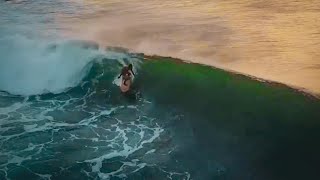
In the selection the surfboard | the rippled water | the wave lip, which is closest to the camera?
the surfboard

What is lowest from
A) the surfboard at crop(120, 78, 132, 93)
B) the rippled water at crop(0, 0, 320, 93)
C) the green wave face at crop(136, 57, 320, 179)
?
the green wave face at crop(136, 57, 320, 179)

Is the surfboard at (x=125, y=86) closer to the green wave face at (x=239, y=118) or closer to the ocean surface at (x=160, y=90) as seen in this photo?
the ocean surface at (x=160, y=90)

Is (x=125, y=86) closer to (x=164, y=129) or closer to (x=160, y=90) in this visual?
(x=160, y=90)

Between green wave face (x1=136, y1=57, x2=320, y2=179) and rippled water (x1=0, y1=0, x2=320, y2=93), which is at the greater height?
rippled water (x1=0, y1=0, x2=320, y2=93)

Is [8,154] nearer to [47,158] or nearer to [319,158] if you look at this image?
[47,158]

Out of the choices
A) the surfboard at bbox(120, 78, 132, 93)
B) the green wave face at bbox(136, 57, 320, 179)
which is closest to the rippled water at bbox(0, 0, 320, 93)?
the green wave face at bbox(136, 57, 320, 179)

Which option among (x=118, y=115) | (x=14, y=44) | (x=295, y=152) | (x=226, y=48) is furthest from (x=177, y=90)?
(x=14, y=44)

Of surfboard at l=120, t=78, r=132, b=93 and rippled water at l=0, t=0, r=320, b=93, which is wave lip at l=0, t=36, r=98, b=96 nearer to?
rippled water at l=0, t=0, r=320, b=93
